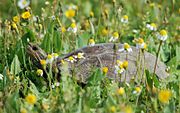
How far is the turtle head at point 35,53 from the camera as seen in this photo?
4.30m

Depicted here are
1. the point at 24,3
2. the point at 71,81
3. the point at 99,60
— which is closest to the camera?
the point at 71,81

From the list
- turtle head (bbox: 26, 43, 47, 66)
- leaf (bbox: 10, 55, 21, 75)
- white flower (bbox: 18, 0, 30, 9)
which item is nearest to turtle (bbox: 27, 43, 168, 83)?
turtle head (bbox: 26, 43, 47, 66)

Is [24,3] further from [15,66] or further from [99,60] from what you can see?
[99,60]

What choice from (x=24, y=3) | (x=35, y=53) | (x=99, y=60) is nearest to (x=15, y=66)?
(x=35, y=53)

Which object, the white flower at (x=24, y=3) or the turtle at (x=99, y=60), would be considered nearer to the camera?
the turtle at (x=99, y=60)

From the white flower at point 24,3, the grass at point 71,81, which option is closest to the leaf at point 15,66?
the grass at point 71,81

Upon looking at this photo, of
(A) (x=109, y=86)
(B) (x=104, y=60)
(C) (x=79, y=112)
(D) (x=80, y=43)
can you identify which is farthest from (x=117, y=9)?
(C) (x=79, y=112)

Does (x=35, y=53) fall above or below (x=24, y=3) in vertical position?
below

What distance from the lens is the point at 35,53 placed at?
4336mm

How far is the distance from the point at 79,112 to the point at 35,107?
321 millimetres

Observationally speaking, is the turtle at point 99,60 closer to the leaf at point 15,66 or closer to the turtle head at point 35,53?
the turtle head at point 35,53

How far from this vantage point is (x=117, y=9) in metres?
5.12

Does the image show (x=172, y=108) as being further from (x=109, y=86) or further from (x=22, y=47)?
(x=22, y=47)

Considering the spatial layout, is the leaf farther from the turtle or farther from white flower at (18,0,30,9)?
white flower at (18,0,30,9)
